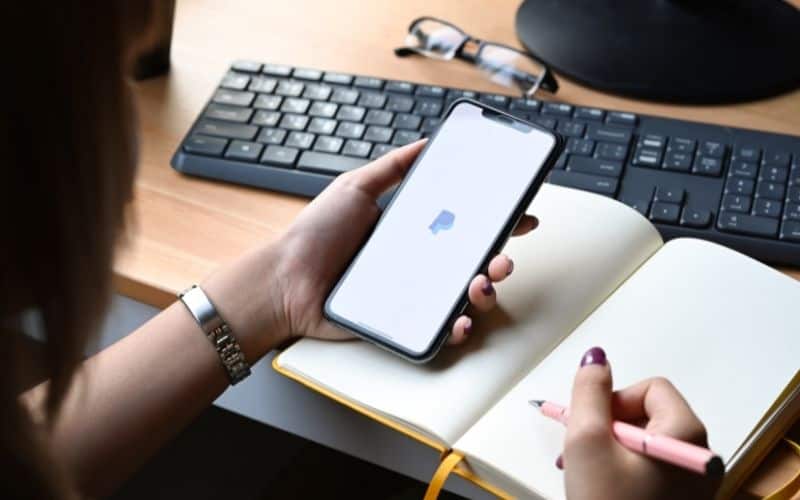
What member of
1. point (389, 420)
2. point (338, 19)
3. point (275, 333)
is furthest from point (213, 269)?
point (338, 19)

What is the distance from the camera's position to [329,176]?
83 centimetres

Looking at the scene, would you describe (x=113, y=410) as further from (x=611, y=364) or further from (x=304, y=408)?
(x=611, y=364)

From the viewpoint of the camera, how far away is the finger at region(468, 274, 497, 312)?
0.69m

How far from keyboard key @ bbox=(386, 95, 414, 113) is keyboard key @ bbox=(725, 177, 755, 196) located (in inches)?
10.2

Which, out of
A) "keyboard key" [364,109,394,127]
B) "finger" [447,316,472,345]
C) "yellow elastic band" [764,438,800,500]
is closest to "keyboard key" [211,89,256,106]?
"keyboard key" [364,109,394,127]

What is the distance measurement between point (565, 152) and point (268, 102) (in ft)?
0.84

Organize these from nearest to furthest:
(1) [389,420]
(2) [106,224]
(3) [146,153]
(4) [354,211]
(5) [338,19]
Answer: (2) [106,224]
(1) [389,420]
(4) [354,211]
(3) [146,153]
(5) [338,19]

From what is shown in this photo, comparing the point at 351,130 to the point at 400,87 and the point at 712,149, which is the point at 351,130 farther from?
the point at 712,149

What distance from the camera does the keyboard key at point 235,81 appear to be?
0.92 meters

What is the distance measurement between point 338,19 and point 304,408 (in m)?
0.42

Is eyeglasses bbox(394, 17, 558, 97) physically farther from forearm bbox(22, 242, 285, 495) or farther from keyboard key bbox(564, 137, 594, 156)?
forearm bbox(22, 242, 285, 495)

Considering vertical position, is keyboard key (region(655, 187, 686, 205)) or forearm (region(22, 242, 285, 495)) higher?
keyboard key (region(655, 187, 686, 205))

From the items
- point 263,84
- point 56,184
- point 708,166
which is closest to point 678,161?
point 708,166

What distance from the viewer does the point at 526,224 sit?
0.74 meters
